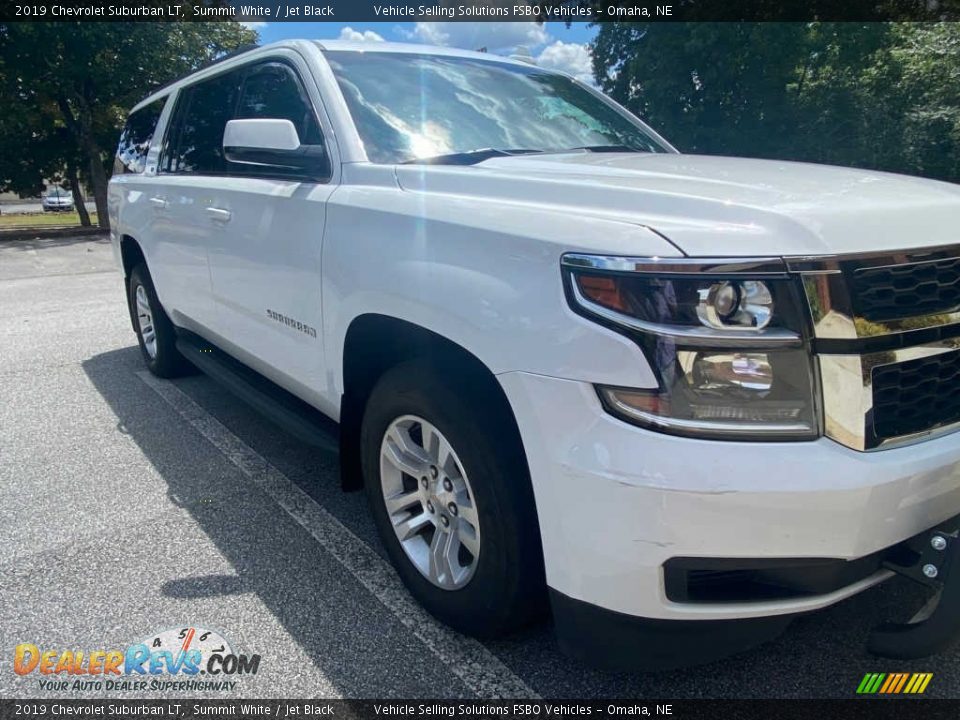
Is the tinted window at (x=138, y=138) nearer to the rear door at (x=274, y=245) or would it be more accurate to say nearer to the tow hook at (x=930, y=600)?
the rear door at (x=274, y=245)

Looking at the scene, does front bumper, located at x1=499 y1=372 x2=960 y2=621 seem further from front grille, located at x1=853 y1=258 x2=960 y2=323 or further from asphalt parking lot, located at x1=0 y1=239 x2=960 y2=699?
front grille, located at x1=853 y1=258 x2=960 y2=323

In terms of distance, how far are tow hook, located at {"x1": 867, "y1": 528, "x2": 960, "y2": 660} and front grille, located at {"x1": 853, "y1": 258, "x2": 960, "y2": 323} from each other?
0.55m

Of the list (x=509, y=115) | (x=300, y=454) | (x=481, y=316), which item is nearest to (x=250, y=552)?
(x=300, y=454)

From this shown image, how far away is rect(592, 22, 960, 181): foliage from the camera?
1495 centimetres

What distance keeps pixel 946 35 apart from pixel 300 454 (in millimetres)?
17259

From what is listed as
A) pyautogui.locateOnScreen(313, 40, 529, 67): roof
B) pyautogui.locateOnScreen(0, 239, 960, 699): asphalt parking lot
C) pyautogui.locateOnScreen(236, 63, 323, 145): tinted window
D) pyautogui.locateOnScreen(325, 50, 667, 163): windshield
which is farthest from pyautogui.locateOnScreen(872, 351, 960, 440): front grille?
pyautogui.locateOnScreen(313, 40, 529, 67): roof

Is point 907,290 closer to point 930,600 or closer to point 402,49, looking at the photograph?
point 930,600

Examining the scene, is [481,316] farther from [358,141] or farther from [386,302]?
[358,141]

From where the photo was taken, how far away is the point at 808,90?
17.8m

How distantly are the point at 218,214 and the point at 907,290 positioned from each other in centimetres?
301

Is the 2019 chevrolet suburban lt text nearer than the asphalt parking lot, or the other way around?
the 2019 chevrolet suburban lt text

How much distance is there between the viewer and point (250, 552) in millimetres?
2949

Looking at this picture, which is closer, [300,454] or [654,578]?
[654,578]

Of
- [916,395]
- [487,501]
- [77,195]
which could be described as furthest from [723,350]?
[77,195]
